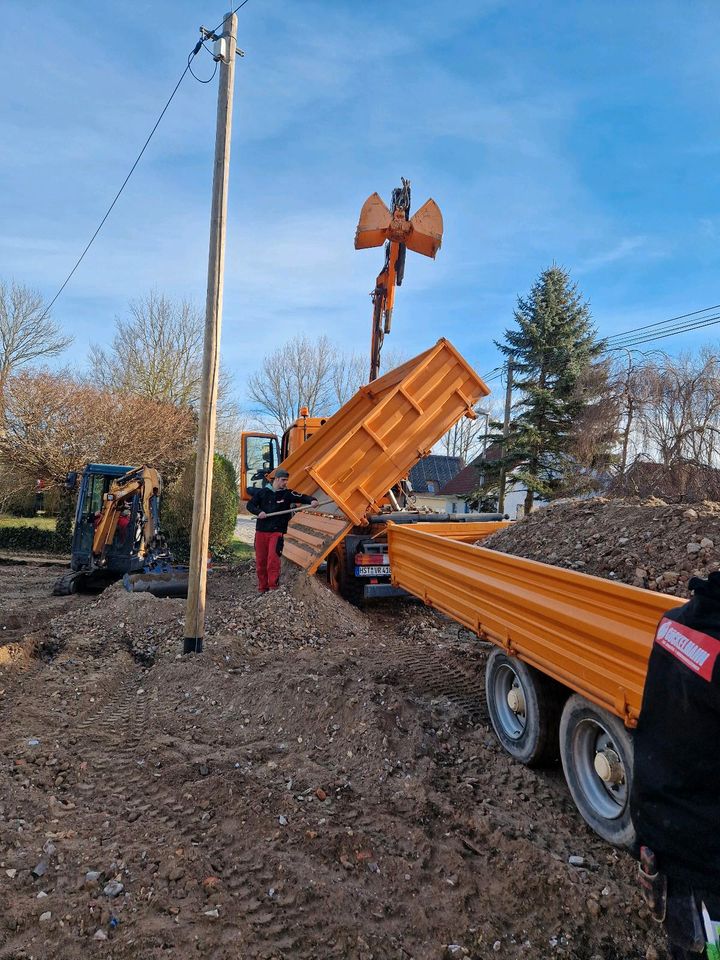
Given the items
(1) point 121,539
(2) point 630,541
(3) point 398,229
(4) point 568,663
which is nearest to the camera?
(4) point 568,663

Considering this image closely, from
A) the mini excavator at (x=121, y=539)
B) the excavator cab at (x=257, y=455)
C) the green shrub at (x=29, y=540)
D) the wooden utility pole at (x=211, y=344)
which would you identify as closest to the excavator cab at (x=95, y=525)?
the mini excavator at (x=121, y=539)

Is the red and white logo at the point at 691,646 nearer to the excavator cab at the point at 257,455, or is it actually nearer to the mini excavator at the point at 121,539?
the mini excavator at the point at 121,539

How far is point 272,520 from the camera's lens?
7.80m

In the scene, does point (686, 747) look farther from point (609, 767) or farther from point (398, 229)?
point (398, 229)

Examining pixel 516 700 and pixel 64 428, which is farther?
pixel 64 428

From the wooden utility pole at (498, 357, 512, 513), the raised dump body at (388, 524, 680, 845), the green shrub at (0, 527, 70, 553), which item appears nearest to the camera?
the raised dump body at (388, 524, 680, 845)

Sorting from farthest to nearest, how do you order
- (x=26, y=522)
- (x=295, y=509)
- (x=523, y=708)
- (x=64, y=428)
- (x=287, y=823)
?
(x=26, y=522) → (x=64, y=428) → (x=295, y=509) → (x=523, y=708) → (x=287, y=823)

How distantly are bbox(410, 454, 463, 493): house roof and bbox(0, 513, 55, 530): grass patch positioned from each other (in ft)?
74.7

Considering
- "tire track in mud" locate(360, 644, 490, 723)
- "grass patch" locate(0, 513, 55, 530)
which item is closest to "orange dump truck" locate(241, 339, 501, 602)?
"tire track in mud" locate(360, 644, 490, 723)

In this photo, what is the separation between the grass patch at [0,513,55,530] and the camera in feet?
59.1

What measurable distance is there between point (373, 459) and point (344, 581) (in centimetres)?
170

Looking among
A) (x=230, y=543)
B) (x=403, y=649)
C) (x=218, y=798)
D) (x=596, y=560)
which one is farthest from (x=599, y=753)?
(x=230, y=543)

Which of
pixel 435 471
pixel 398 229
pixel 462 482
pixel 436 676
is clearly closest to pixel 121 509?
pixel 398 229

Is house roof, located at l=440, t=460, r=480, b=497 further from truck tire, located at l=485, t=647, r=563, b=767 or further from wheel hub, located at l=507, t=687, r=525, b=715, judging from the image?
wheel hub, located at l=507, t=687, r=525, b=715
